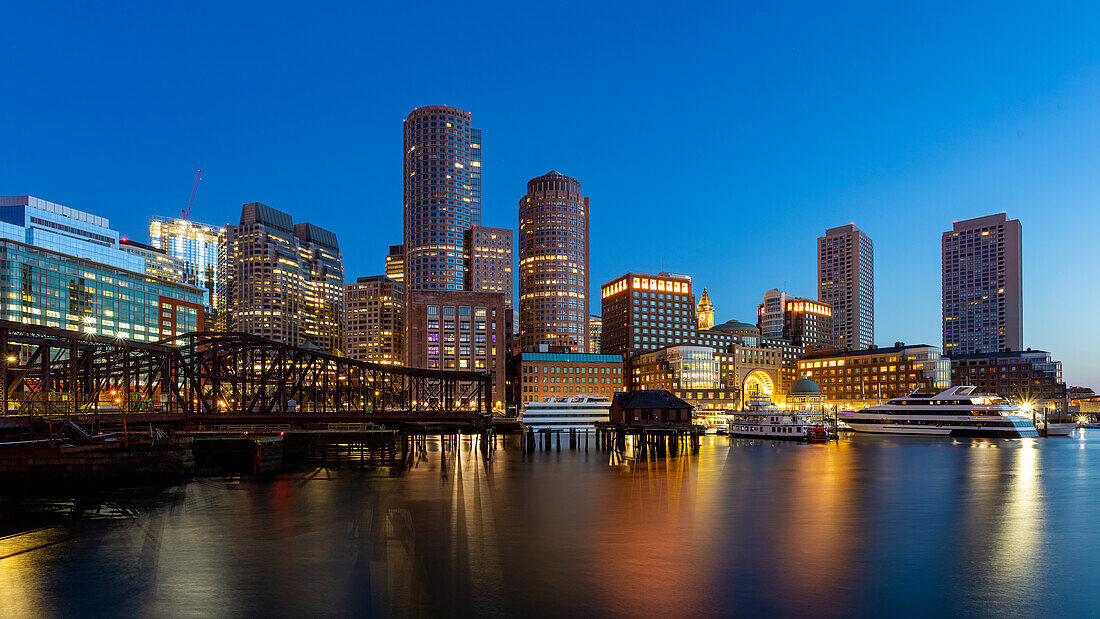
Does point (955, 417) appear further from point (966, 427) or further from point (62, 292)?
point (62, 292)

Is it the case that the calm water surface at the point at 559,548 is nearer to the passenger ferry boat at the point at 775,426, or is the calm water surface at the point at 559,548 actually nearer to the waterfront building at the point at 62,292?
the passenger ferry boat at the point at 775,426

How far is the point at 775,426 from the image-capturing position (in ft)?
463

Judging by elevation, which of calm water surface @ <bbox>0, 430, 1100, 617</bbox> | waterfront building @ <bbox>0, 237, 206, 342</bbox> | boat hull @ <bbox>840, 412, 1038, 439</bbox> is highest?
waterfront building @ <bbox>0, 237, 206, 342</bbox>

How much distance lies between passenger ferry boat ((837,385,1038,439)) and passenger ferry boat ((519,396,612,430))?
59353mm

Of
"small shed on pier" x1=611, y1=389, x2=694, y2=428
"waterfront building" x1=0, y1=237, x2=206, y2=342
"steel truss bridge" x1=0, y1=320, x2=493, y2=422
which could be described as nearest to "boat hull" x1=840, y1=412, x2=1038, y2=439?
"small shed on pier" x1=611, y1=389, x2=694, y2=428

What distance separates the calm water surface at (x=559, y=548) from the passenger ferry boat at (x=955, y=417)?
2990 inches

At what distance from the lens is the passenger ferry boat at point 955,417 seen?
138 meters

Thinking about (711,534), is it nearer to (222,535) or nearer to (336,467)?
(222,535)

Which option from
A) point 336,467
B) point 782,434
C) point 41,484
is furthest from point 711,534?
point 782,434

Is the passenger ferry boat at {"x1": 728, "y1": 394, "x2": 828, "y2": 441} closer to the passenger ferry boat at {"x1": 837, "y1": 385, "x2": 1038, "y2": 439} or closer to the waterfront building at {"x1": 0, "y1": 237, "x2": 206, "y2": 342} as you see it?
the passenger ferry boat at {"x1": 837, "y1": 385, "x2": 1038, "y2": 439}

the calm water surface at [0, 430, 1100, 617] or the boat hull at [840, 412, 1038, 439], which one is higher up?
the calm water surface at [0, 430, 1100, 617]

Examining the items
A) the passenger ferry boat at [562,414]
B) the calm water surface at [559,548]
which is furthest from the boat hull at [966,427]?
the calm water surface at [559,548]

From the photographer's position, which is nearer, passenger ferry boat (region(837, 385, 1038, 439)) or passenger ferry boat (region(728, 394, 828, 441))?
passenger ferry boat (region(728, 394, 828, 441))

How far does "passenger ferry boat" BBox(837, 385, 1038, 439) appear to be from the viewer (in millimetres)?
137875
